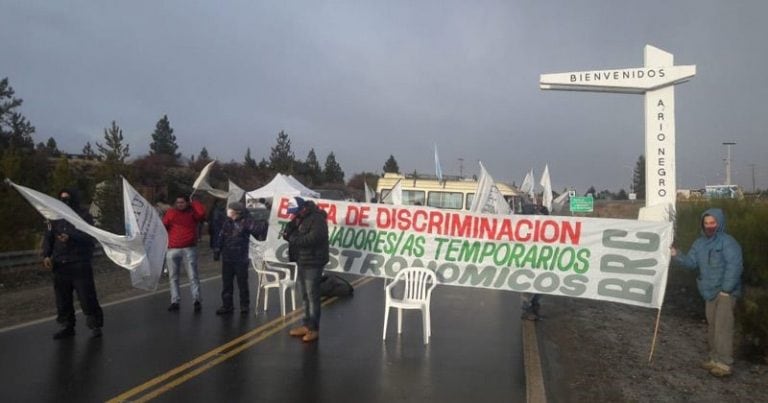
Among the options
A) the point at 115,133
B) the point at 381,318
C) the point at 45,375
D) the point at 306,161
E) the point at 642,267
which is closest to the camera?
the point at 45,375

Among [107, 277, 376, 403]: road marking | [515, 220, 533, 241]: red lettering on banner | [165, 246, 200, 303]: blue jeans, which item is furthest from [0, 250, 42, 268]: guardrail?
[515, 220, 533, 241]: red lettering on banner

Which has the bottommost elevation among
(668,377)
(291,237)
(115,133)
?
(668,377)

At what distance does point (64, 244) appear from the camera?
8.23 metres

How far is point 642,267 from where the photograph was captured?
8.45 m

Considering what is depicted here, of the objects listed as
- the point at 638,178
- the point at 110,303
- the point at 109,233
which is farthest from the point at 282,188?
the point at 638,178

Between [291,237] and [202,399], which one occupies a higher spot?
[291,237]

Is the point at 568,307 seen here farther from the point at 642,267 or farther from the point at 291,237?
the point at 291,237

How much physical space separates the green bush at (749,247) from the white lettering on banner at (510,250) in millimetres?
1081

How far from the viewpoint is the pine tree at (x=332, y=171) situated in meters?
72.6

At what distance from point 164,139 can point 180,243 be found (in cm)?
6653

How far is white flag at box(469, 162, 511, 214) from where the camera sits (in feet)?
37.2

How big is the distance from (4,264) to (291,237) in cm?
987

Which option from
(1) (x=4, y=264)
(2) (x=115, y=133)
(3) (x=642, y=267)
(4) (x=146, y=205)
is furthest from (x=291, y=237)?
(2) (x=115, y=133)

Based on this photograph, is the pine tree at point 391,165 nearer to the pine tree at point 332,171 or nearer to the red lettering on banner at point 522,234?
the pine tree at point 332,171
